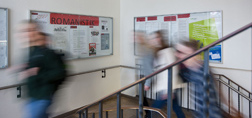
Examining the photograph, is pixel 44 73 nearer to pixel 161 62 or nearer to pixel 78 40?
pixel 161 62

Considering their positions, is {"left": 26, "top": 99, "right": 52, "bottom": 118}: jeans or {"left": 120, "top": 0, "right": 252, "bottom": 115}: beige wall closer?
{"left": 26, "top": 99, "right": 52, "bottom": 118}: jeans

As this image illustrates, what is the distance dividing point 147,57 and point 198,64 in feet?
2.54

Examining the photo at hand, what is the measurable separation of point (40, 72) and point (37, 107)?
395 millimetres

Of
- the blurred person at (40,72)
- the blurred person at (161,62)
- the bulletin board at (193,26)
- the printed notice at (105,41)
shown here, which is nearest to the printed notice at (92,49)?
the printed notice at (105,41)

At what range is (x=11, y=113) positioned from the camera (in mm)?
3297

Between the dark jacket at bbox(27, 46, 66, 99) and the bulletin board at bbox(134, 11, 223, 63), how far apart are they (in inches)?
56.1

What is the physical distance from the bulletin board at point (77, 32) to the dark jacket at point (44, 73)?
59.9 inches

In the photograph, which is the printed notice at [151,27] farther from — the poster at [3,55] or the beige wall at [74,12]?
the poster at [3,55]

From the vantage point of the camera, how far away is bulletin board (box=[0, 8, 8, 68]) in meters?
3.06

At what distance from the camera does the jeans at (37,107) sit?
2.20 m

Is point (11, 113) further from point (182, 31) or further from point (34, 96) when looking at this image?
point (182, 31)

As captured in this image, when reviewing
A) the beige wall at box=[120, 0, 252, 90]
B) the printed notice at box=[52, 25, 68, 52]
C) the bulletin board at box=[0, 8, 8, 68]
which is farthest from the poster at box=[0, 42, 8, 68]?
the beige wall at box=[120, 0, 252, 90]

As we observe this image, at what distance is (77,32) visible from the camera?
4.16m

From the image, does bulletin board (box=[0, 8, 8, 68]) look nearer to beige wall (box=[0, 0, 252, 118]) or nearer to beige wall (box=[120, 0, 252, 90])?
beige wall (box=[0, 0, 252, 118])
